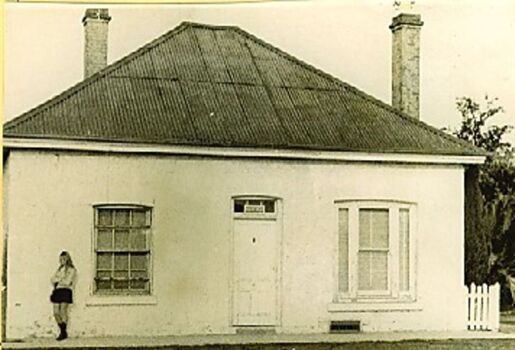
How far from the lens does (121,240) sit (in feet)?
15.6

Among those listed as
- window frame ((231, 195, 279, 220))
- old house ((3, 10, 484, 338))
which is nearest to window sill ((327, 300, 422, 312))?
old house ((3, 10, 484, 338))

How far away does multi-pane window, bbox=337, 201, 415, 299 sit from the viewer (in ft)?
15.4

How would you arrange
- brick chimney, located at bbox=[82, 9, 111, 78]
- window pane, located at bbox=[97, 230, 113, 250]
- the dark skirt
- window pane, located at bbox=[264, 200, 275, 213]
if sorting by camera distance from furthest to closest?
1. window pane, located at bbox=[264, 200, 275, 213]
2. window pane, located at bbox=[97, 230, 113, 250]
3. the dark skirt
4. brick chimney, located at bbox=[82, 9, 111, 78]

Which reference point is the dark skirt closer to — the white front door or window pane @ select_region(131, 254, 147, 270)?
window pane @ select_region(131, 254, 147, 270)

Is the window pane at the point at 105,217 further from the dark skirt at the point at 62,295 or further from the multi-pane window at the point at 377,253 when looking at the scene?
the multi-pane window at the point at 377,253

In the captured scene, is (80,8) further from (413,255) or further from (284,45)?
(413,255)

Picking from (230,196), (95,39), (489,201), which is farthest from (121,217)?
(489,201)

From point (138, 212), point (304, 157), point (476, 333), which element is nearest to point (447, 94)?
point (304, 157)

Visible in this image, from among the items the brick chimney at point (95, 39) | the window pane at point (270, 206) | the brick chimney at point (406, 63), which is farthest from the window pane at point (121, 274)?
the brick chimney at point (406, 63)

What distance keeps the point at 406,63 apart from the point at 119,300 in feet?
4.21

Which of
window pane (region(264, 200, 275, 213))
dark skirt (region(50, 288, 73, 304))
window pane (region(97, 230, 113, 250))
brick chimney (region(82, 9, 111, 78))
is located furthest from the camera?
window pane (region(264, 200, 275, 213))

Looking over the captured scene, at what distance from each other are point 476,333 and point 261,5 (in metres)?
1.38

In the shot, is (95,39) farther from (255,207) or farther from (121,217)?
(255,207)

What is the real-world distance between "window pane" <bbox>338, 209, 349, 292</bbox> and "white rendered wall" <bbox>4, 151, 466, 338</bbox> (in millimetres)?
36
